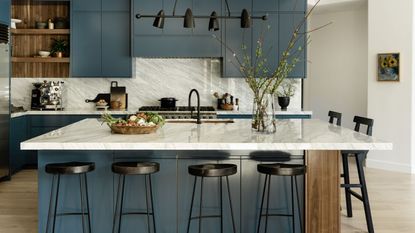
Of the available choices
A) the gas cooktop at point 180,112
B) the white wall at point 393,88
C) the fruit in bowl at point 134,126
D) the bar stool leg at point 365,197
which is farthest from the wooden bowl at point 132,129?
the white wall at point 393,88

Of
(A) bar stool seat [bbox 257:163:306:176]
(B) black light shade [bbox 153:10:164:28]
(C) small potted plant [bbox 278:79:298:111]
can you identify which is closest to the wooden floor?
(A) bar stool seat [bbox 257:163:306:176]

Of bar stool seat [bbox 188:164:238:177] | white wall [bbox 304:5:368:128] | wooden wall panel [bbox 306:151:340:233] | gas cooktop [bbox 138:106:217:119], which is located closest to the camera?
bar stool seat [bbox 188:164:238:177]

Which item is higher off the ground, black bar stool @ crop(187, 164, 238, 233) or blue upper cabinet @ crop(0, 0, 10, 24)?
blue upper cabinet @ crop(0, 0, 10, 24)

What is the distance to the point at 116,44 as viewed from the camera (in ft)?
23.6

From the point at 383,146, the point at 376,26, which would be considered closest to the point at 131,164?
the point at 383,146

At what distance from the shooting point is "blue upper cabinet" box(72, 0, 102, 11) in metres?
7.14

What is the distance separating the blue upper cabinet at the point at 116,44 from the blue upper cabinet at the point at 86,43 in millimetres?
85

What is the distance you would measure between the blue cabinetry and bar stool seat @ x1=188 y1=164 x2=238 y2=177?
384cm

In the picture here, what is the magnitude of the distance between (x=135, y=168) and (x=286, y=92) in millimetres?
4376

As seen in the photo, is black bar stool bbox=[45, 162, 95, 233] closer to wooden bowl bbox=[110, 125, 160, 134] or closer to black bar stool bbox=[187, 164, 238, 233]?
wooden bowl bbox=[110, 125, 160, 134]

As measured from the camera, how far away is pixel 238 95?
25.0 feet

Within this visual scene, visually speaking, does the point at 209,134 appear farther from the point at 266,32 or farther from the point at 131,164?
the point at 266,32

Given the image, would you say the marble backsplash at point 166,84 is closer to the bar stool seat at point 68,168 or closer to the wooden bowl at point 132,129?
the wooden bowl at point 132,129

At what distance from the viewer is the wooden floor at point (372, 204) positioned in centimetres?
Result: 464
